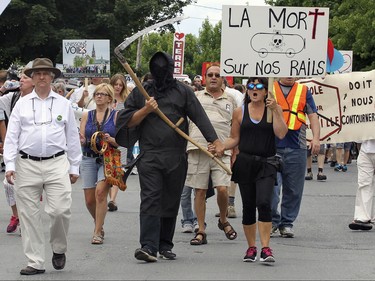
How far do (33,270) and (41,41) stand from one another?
127 ft

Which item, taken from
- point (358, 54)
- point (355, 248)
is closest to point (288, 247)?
point (355, 248)

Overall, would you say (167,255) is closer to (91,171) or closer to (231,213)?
(91,171)

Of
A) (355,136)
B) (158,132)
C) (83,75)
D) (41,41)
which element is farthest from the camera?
(41,41)

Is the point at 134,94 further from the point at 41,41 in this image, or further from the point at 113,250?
the point at 41,41

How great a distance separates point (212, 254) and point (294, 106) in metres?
2.20

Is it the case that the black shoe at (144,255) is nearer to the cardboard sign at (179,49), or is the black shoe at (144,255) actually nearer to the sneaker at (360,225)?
the sneaker at (360,225)

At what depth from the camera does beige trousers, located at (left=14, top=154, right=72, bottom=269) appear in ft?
30.9

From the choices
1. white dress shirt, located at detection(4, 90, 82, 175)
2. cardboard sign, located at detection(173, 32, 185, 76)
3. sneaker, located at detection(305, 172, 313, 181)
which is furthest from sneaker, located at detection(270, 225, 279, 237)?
cardboard sign, located at detection(173, 32, 185, 76)

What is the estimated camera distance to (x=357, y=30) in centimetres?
4138

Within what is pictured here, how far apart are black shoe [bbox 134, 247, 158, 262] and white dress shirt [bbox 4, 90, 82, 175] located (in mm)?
1170

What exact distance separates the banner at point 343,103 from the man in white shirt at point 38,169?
16.6ft

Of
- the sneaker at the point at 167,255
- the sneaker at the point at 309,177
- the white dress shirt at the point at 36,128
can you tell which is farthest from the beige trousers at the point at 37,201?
the sneaker at the point at 309,177

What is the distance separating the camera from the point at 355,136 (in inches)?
543

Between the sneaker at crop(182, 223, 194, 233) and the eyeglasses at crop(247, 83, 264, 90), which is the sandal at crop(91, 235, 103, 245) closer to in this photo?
the sneaker at crop(182, 223, 194, 233)
